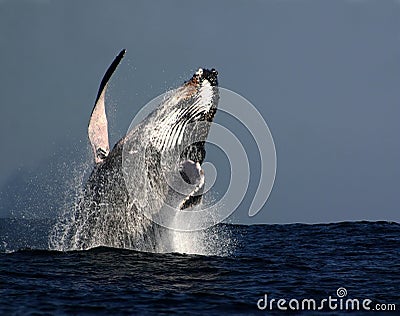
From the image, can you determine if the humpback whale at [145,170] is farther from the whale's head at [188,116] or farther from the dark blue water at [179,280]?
the dark blue water at [179,280]

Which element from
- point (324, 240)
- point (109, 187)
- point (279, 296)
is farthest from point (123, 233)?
point (324, 240)

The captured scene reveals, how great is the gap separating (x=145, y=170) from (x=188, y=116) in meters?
1.40

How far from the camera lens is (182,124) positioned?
1195cm

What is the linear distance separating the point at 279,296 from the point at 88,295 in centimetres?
263

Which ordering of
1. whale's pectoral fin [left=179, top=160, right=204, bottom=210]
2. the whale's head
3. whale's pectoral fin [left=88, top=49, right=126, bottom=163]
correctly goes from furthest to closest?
whale's pectoral fin [left=88, top=49, right=126, bottom=163], whale's pectoral fin [left=179, top=160, right=204, bottom=210], the whale's head

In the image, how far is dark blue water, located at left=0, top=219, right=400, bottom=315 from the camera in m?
9.57

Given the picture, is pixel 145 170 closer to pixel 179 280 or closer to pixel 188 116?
pixel 188 116

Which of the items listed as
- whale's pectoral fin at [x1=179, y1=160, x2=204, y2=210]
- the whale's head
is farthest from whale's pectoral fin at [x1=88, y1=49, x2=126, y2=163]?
whale's pectoral fin at [x1=179, y1=160, x2=204, y2=210]

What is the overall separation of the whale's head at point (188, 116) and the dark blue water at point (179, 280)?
6.53 ft

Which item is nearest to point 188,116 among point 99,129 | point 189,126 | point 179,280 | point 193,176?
point 189,126

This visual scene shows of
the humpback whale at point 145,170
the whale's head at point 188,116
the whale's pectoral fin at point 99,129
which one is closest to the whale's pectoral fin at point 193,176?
the humpback whale at point 145,170

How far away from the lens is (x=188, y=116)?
11.8 metres

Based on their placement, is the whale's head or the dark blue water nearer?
the dark blue water

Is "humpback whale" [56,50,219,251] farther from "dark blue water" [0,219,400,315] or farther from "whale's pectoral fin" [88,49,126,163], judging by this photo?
"dark blue water" [0,219,400,315]
